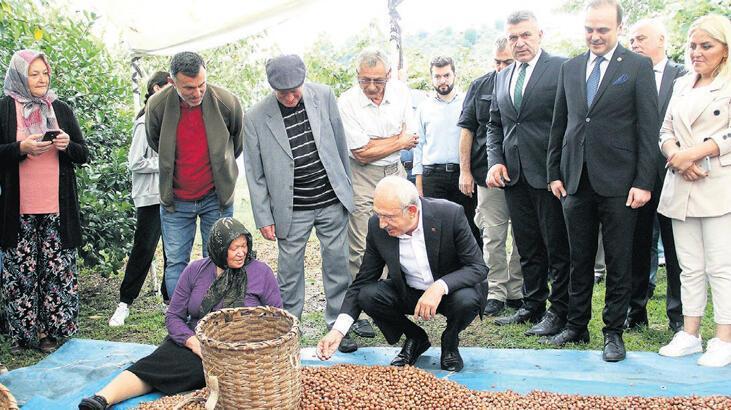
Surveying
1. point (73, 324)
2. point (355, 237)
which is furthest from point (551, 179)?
point (73, 324)

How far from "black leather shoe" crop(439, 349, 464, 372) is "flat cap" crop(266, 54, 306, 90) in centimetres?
174

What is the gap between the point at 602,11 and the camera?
3818 mm

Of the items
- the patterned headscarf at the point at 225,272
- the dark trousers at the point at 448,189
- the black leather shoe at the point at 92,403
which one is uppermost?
the dark trousers at the point at 448,189

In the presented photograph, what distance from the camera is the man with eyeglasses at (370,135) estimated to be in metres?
4.70

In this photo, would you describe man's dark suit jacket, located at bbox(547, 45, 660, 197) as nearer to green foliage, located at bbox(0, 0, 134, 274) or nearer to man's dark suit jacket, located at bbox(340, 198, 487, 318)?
man's dark suit jacket, located at bbox(340, 198, 487, 318)

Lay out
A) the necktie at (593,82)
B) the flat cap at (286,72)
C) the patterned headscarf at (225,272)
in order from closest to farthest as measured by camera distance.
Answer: the patterned headscarf at (225,272) < the necktie at (593,82) < the flat cap at (286,72)

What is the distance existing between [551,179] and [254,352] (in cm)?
212

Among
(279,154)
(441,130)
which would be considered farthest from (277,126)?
(441,130)

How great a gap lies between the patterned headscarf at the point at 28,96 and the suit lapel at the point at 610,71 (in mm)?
3286

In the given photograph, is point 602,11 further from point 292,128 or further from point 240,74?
point 240,74

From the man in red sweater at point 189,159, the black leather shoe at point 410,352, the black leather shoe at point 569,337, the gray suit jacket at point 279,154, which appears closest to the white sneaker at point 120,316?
the man in red sweater at point 189,159

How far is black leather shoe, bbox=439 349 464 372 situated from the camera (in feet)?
12.5

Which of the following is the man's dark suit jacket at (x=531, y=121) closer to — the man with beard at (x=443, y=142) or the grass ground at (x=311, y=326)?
the man with beard at (x=443, y=142)

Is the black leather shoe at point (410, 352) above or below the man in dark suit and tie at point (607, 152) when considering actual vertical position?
below
